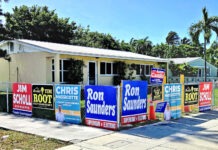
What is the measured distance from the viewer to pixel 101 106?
9.45 m

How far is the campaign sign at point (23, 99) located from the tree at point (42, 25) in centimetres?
3126

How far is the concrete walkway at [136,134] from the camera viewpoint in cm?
734

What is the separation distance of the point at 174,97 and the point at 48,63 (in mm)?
11364

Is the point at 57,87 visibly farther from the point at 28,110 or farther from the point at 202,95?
the point at 202,95

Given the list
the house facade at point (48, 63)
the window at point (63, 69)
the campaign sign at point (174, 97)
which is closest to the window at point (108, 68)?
the house facade at point (48, 63)

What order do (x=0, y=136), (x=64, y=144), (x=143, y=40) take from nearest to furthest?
(x=64, y=144), (x=0, y=136), (x=143, y=40)

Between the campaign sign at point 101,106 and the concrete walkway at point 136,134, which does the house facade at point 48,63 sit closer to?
the concrete walkway at point 136,134

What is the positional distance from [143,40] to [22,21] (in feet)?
76.8

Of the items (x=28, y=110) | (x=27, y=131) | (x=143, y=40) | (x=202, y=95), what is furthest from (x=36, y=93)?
(x=143, y=40)

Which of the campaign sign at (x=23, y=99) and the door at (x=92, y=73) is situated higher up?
the door at (x=92, y=73)

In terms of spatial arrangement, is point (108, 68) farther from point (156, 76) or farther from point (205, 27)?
point (205, 27)

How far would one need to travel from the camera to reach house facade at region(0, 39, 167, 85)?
20.1 m

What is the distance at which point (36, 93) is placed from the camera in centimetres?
1166

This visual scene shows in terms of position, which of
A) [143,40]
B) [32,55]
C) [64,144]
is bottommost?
[64,144]
